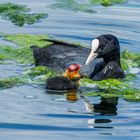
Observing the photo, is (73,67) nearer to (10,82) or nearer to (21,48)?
(10,82)

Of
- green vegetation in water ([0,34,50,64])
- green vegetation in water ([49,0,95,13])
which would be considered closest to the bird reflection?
green vegetation in water ([0,34,50,64])

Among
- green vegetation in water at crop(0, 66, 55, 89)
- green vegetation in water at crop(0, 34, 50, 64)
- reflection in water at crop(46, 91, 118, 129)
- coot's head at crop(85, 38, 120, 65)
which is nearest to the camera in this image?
reflection in water at crop(46, 91, 118, 129)

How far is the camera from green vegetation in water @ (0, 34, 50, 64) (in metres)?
15.1

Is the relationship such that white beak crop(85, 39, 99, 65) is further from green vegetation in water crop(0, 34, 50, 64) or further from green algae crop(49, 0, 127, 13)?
green algae crop(49, 0, 127, 13)

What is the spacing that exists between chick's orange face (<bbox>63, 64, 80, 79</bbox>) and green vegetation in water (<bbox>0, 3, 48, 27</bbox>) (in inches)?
159

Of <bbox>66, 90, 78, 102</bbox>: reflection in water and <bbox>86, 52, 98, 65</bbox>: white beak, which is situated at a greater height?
<bbox>86, 52, 98, 65</bbox>: white beak

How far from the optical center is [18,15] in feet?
58.5

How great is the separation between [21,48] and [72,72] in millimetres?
2603

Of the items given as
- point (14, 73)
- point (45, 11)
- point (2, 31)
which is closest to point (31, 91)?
point (14, 73)

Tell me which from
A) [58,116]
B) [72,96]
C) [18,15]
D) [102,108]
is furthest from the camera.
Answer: [18,15]

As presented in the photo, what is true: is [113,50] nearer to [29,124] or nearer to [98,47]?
[98,47]

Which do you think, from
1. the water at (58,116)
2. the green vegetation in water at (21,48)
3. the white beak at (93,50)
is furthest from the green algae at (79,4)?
the white beak at (93,50)

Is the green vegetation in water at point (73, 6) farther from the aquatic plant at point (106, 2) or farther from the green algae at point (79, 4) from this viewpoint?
the aquatic plant at point (106, 2)

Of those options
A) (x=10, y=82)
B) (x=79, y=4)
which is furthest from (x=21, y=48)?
(x=79, y=4)
